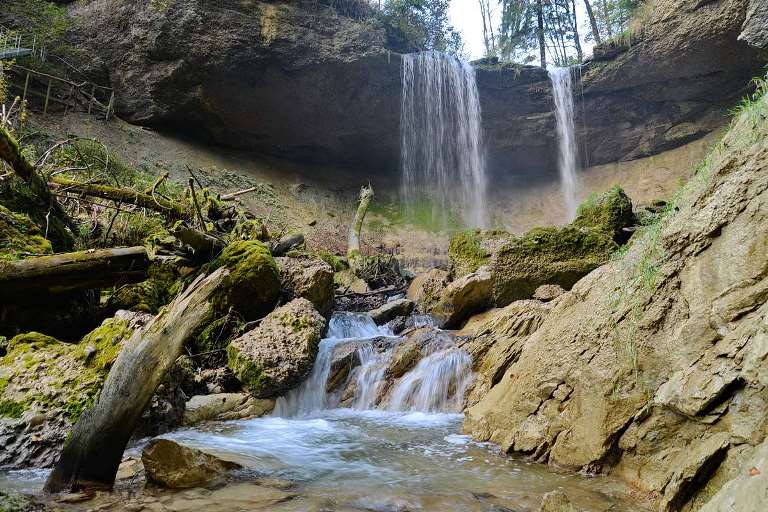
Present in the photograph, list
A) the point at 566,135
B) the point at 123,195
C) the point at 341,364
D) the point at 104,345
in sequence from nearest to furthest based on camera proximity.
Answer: the point at 104,345
the point at 341,364
the point at 123,195
the point at 566,135

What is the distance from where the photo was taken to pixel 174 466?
280 centimetres

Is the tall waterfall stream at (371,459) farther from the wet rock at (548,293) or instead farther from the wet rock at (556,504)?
the wet rock at (548,293)

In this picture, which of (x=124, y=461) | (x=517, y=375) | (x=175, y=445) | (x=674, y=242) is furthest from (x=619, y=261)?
(x=124, y=461)

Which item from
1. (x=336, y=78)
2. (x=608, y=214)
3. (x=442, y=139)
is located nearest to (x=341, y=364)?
(x=608, y=214)

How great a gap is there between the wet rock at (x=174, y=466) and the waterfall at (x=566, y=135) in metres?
18.6

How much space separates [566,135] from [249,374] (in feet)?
58.1

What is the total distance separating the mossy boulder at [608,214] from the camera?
9.00 meters

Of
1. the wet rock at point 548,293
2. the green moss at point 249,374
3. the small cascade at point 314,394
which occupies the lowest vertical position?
the small cascade at point 314,394

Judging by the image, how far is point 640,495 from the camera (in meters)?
2.62

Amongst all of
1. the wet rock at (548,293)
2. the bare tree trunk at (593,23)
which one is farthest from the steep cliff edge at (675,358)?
the bare tree trunk at (593,23)

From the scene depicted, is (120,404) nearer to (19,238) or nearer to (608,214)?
(19,238)

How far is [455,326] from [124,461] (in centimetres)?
551

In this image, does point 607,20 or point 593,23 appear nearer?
point 607,20

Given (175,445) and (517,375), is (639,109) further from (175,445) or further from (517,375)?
(175,445)
